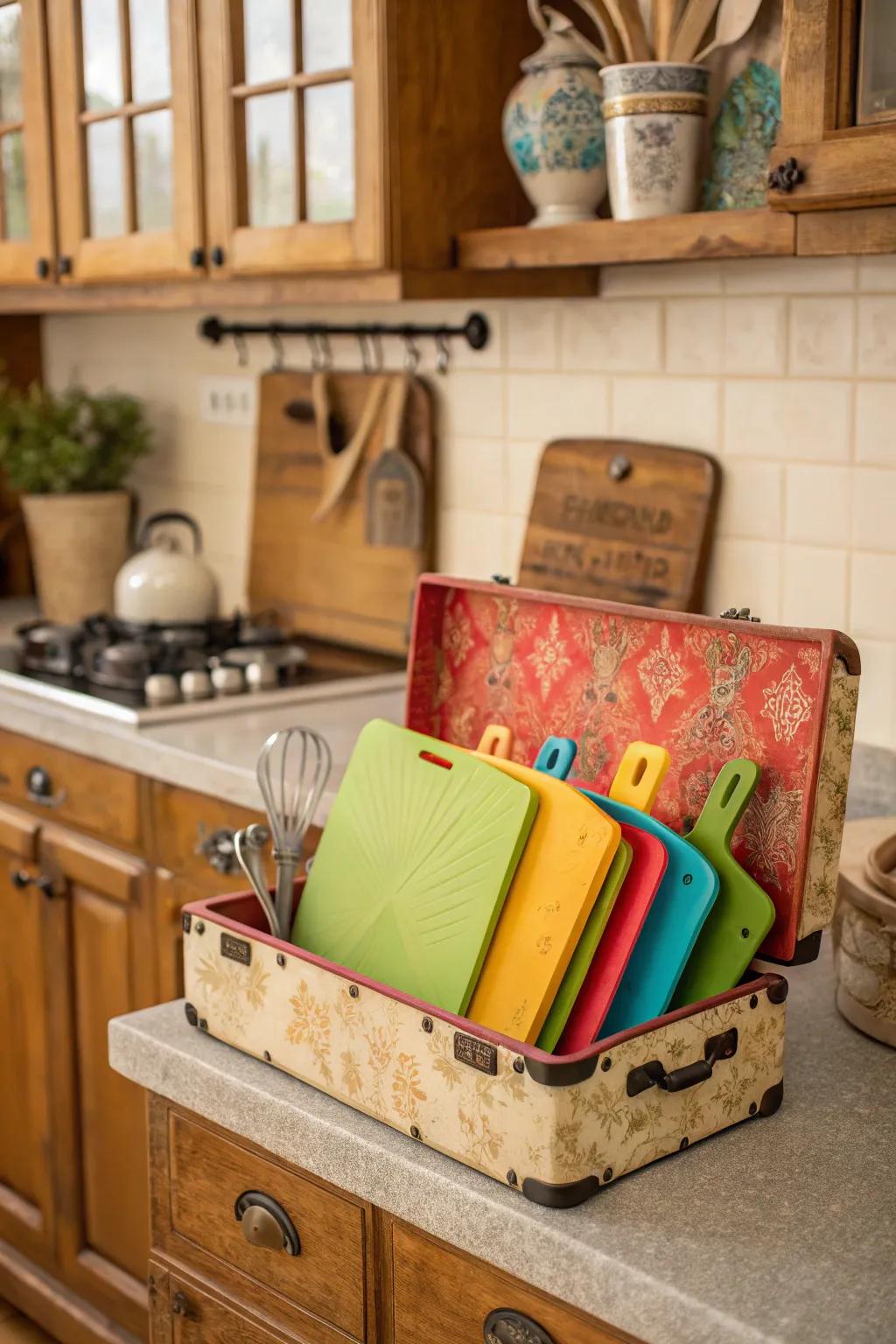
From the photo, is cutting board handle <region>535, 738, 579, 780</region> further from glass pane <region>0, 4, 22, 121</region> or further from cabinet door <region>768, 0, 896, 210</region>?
glass pane <region>0, 4, 22, 121</region>

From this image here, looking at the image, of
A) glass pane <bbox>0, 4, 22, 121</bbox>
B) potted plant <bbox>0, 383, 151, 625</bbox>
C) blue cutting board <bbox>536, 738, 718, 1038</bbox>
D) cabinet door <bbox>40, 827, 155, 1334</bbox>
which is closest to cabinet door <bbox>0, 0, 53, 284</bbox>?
glass pane <bbox>0, 4, 22, 121</bbox>

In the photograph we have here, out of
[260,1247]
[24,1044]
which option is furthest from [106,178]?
[260,1247]

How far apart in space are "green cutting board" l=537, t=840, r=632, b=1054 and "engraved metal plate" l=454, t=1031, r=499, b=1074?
71mm

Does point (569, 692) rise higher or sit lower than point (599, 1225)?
higher

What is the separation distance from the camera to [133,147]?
237 centimetres

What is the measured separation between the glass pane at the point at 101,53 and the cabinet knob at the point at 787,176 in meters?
1.34

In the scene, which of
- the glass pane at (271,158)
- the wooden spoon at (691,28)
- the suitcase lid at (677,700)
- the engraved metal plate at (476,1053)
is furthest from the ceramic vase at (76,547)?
the engraved metal plate at (476,1053)

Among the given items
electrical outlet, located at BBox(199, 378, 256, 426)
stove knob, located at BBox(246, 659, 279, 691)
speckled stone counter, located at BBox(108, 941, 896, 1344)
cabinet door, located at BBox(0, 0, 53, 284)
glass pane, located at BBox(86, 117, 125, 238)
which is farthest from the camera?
electrical outlet, located at BBox(199, 378, 256, 426)

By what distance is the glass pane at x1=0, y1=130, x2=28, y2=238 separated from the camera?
2619 mm

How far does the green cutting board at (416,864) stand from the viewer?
1083 mm

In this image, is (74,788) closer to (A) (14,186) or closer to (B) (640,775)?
(A) (14,186)

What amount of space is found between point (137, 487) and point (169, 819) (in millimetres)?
1216

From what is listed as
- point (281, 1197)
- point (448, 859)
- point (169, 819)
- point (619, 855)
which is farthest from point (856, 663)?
point (169, 819)

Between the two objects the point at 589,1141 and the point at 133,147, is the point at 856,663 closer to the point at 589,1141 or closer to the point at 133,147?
the point at 589,1141
